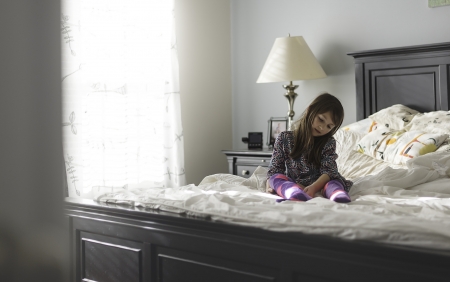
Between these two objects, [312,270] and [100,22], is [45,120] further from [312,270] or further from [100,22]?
[100,22]

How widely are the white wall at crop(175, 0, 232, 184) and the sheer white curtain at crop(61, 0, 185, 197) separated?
0.33 m

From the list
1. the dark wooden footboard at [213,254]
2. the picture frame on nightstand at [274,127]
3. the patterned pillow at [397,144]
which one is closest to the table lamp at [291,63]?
the picture frame on nightstand at [274,127]

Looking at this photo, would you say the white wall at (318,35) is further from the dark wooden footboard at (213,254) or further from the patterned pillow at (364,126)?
the dark wooden footboard at (213,254)

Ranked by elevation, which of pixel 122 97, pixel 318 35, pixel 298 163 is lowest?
pixel 298 163

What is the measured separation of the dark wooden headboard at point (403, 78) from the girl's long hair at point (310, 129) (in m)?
1.09

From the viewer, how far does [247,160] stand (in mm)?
3586

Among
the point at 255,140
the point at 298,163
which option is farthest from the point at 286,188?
the point at 255,140

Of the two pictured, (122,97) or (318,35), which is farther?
(318,35)

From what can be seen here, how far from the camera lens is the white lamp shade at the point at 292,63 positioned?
11.4 ft

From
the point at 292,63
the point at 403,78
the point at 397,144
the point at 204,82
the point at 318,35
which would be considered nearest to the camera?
the point at 397,144

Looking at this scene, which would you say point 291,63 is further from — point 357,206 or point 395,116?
point 357,206

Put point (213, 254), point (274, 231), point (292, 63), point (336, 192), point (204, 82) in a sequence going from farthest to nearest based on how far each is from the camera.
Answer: point (204, 82) → point (292, 63) → point (336, 192) → point (213, 254) → point (274, 231)

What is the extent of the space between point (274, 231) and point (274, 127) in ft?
8.31

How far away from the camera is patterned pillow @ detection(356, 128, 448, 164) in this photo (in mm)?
2396
